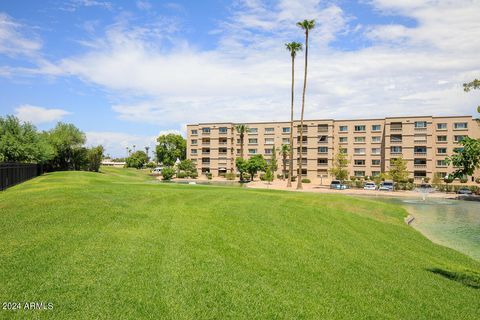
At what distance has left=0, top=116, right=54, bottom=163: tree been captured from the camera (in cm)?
4397

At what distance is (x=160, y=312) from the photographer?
7.02m

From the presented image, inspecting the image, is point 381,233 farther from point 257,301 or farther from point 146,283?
point 146,283

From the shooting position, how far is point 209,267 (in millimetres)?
9820

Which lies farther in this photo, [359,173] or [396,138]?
[359,173]

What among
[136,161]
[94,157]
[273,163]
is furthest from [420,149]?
[136,161]

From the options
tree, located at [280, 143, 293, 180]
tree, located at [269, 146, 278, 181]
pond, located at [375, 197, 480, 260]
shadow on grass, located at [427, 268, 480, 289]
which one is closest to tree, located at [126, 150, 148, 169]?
tree, located at [269, 146, 278, 181]

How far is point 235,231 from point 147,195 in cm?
1070

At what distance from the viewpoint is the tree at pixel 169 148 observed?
115250 millimetres

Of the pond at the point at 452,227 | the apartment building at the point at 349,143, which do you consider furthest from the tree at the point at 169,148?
the pond at the point at 452,227

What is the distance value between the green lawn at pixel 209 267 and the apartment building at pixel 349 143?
50.6 meters

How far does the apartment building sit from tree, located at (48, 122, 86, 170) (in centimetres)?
3509

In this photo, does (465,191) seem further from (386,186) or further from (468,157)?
(468,157)

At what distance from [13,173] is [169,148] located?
3483 inches

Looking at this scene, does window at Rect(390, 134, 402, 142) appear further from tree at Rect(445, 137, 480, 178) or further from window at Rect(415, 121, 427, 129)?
tree at Rect(445, 137, 480, 178)
